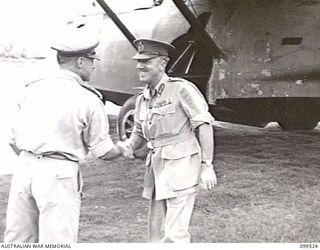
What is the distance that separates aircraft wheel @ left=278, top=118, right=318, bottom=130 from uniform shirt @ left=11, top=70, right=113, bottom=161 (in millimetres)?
4632

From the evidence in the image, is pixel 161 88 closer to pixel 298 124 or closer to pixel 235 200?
pixel 235 200

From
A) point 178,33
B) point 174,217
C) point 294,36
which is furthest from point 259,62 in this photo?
point 174,217

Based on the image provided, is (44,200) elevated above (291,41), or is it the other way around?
(44,200)

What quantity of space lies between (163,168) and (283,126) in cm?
439

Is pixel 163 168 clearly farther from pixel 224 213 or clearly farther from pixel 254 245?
pixel 224 213

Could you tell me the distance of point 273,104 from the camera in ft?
19.1

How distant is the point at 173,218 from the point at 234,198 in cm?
153

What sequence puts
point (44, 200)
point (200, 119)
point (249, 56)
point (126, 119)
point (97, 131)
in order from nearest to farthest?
point (44, 200) < point (97, 131) < point (200, 119) < point (249, 56) < point (126, 119)

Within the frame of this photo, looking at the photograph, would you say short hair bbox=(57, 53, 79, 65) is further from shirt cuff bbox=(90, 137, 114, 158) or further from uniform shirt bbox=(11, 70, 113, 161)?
shirt cuff bbox=(90, 137, 114, 158)

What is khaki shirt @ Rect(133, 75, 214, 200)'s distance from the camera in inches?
122

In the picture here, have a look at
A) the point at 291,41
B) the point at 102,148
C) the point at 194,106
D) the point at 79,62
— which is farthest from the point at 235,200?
the point at 79,62

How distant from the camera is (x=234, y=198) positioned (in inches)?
178

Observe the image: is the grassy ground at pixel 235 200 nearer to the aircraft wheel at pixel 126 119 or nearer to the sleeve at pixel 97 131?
the aircraft wheel at pixel 126 119

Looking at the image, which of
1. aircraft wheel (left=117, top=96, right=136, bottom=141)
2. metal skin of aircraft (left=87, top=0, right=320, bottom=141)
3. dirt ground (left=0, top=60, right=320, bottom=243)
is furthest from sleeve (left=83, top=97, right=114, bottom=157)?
aircraft wheel (left=117, top=96, right=136, bottom=141)
